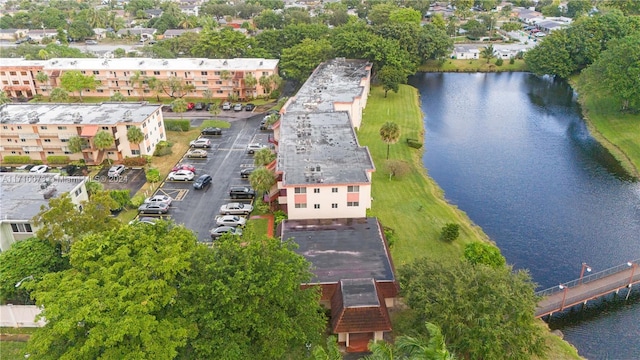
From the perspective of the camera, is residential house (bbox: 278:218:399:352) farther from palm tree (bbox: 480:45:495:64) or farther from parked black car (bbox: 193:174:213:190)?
palm tree (bbox: 480:45:495:64)

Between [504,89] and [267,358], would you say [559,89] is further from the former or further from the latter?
[267,358]

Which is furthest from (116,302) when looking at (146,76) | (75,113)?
(146,76)

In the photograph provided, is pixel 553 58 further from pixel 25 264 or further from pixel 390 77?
pixel 25 264

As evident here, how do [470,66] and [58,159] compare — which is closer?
[58,159]

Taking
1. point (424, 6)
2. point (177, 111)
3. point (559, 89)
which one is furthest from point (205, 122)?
point (424, 6)

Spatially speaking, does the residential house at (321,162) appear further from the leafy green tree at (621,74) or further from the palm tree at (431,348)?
the leafy green tree at (621,74)

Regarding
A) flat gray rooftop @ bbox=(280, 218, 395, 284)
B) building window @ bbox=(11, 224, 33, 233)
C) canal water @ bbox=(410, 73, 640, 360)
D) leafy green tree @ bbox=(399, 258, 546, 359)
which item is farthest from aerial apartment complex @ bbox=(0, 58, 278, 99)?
leafy green tree @ bbox=(399, 258, 546, 359)
